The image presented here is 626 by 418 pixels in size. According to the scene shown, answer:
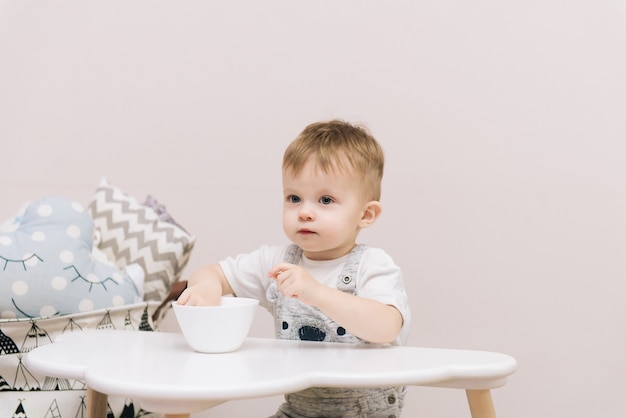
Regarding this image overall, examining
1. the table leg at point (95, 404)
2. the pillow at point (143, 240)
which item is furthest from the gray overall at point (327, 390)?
the pillow at point (143, 240)

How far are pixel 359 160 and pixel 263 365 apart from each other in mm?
436

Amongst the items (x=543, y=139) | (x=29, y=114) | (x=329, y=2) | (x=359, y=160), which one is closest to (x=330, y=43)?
(x=329, y=2)

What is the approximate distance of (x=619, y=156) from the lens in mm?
1772

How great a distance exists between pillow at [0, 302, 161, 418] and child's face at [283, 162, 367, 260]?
19.3 inches

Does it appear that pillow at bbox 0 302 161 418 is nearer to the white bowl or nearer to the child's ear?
the white bowl

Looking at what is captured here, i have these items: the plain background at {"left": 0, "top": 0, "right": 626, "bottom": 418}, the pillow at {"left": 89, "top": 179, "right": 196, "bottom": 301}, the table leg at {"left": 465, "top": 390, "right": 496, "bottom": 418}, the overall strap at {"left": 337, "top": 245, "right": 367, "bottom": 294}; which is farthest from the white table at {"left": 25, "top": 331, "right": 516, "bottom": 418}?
the plain background at {"left": 0, "top": 0, "right": 626, "bottom": 418}

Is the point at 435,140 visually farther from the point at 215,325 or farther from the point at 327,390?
the point at 215,325

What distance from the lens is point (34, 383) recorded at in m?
1.34

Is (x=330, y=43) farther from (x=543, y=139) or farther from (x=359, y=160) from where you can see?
(x=359, y=160)

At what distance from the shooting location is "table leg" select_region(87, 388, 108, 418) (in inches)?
47.8

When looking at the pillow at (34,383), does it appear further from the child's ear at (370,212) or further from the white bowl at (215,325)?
the child's ear at (370,212)

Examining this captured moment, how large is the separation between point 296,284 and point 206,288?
229 mm

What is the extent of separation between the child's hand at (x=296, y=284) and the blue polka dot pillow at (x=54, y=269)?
525mm

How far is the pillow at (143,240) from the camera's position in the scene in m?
1.67
